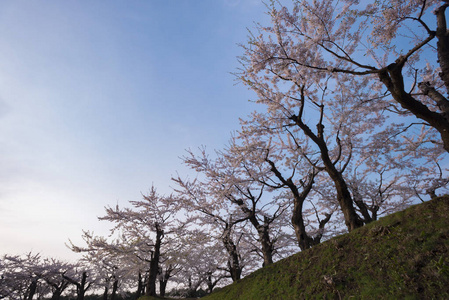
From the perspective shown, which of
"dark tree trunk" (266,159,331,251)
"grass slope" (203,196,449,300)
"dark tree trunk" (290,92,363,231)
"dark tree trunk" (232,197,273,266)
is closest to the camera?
"grass slope" (203,196,449,300)

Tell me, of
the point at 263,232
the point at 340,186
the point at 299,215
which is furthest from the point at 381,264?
the point at 263,232

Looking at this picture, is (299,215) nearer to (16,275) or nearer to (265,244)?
(265,244)

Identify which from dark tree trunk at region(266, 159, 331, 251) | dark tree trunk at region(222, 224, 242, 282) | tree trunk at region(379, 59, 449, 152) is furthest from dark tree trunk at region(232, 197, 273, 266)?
tree trunk at region(379, 59, 449, 152)

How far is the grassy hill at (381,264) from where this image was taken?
4.91 meters

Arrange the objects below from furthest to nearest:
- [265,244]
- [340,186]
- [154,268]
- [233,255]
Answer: [154,268] < [233,255] < [265,244] < [340,186]

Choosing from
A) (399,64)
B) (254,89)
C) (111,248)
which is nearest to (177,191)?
(111,248)

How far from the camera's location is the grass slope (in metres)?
4.91

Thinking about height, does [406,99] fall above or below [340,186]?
above

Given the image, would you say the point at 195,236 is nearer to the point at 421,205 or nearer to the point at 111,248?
the point at 111,248

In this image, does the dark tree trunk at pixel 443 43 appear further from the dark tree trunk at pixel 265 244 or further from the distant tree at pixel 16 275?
the distant tree at pixel 16 275

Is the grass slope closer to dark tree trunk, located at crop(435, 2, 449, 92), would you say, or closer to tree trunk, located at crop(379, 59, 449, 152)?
tree trunk, located at crop(379, 59, 449, 152)

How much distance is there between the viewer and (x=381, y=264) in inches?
229

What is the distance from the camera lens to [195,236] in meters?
18.0

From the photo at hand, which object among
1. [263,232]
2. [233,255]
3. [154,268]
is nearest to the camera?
[263,232]
